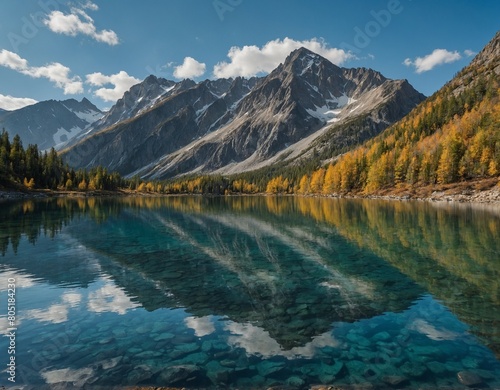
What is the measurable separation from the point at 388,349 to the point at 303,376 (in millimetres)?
4285

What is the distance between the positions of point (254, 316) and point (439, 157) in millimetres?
121833

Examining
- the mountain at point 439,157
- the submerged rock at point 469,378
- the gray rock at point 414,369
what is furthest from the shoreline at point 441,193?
the gray rock at point 414,369

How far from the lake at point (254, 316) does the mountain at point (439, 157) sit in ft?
277

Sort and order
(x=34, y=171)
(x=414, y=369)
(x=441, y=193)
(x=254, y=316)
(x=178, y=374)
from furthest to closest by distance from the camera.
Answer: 1. (x=34, y=171)
2. (x=441, y=193)
3. (x=254, y=316)
4. (x=414, y=369)
5. (x=178, y=374)

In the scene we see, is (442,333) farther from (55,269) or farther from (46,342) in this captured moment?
(55,269)

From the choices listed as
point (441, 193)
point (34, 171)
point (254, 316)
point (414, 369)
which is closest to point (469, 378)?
point (414, 369)

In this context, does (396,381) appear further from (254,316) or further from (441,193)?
(441,193)

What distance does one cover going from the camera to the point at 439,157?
11269cm

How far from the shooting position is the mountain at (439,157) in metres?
99.9

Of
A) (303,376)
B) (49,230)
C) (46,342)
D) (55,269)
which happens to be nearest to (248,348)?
(303,376)

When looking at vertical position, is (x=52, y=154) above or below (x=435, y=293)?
above

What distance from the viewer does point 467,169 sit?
103562 millimetres

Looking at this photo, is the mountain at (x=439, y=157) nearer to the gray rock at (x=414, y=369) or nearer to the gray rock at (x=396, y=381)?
the gray rock at (x=414, y=369)

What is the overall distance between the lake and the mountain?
3330 inches
